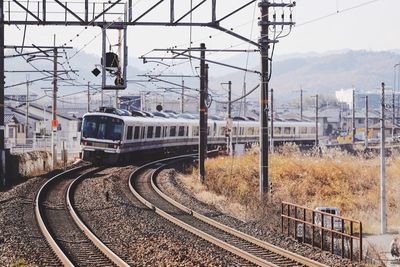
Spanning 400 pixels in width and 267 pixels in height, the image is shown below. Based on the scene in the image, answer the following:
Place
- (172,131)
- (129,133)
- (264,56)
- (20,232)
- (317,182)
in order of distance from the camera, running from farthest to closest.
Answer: (172,131) → (129,133) → (317,182) → (264,56) → (20,232)

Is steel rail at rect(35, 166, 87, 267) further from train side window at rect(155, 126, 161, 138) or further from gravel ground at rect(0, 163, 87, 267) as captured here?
train side window at rect(155, 126, 161, 138)

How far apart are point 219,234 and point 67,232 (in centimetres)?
325

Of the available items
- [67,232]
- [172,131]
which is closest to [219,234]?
[67,232]

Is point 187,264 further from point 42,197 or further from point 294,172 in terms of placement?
point 294,172

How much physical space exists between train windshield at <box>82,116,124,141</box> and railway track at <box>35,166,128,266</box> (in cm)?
963

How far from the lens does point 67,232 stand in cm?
1630

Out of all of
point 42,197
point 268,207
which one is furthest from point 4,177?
point 268,207

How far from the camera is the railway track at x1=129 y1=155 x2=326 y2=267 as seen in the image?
13.4 meters

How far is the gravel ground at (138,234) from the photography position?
12930 millimetres

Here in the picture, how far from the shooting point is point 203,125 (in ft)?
100

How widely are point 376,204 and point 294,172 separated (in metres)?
4.97

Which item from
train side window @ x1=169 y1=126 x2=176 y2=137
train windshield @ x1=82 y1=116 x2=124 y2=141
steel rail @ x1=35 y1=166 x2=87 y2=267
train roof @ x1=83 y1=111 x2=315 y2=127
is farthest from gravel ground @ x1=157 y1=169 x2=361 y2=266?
train side window @ x1=169 y1=126 x2=176 y2=137

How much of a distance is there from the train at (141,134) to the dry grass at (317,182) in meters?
4.20

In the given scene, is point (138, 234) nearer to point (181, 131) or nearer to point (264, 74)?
point (264, 74)
